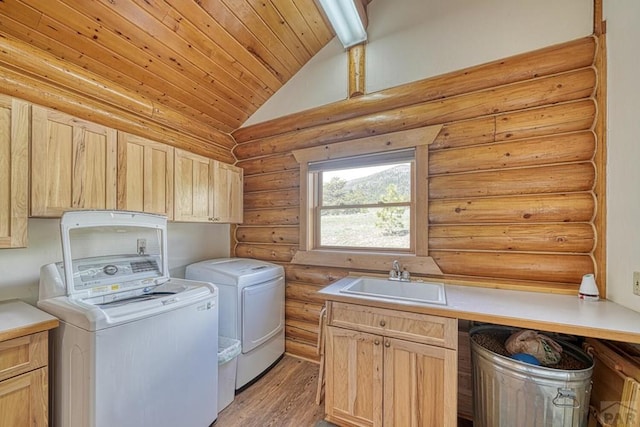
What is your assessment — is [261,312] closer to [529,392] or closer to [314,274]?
[314,274]

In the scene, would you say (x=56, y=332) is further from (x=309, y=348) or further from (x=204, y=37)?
(x=204, y=37)

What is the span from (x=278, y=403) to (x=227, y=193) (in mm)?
2070

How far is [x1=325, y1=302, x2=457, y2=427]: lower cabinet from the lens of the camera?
1476 mm

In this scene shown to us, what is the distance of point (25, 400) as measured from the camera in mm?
1267

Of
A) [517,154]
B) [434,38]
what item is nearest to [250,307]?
[517,154]

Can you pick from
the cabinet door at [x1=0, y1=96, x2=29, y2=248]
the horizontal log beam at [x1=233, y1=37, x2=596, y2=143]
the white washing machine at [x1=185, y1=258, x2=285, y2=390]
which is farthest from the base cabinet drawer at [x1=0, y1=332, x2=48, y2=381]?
the horizontal log beam at [x1=233, y1=37, x2=596, y2=143]

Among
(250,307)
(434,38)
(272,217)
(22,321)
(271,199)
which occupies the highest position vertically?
(434,38)

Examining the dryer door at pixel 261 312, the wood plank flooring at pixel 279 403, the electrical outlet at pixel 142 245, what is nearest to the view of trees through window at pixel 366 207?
the dryer door at pixel 261 312

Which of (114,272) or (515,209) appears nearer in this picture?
(114,272)

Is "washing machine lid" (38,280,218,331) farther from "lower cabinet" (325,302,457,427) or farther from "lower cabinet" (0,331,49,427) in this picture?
"lower cabinet" (325,302,457,427)

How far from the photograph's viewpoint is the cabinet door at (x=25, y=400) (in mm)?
1208

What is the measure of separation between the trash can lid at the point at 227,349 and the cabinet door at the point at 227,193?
1222 mm

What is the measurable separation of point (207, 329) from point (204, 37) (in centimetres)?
225

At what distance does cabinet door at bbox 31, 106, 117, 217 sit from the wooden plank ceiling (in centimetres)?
54
